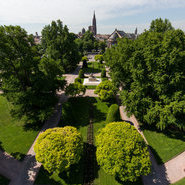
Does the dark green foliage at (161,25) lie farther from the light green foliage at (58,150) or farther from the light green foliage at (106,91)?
the light green foliage at (58,150)

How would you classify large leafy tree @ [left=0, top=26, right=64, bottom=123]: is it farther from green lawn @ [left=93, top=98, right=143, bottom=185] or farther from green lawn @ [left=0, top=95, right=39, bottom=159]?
green lawn @ [left=93, top=98, right=143, bottom=185]

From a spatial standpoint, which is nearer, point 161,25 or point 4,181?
point 4,181

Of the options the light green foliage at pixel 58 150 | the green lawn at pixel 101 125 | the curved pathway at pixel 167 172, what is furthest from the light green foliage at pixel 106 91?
the curved pathway at pixel 167 172

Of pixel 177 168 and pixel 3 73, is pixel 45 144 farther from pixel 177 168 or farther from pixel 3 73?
pixel 177 168

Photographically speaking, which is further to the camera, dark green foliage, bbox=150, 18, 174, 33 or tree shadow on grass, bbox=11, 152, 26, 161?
dark green foliage, bbox=150, 18, 174, 33

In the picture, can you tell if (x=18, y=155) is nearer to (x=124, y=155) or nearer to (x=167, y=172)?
A: (x=124, y=155)

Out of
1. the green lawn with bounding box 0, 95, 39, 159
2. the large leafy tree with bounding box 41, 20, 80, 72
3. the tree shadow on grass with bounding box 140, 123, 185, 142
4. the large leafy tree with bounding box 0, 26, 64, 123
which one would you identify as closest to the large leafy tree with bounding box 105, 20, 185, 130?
the tree shadow on grass with bounding box 140, 123, 185, 142

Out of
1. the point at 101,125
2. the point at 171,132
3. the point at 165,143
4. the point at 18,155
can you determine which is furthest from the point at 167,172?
the point at 18,155
